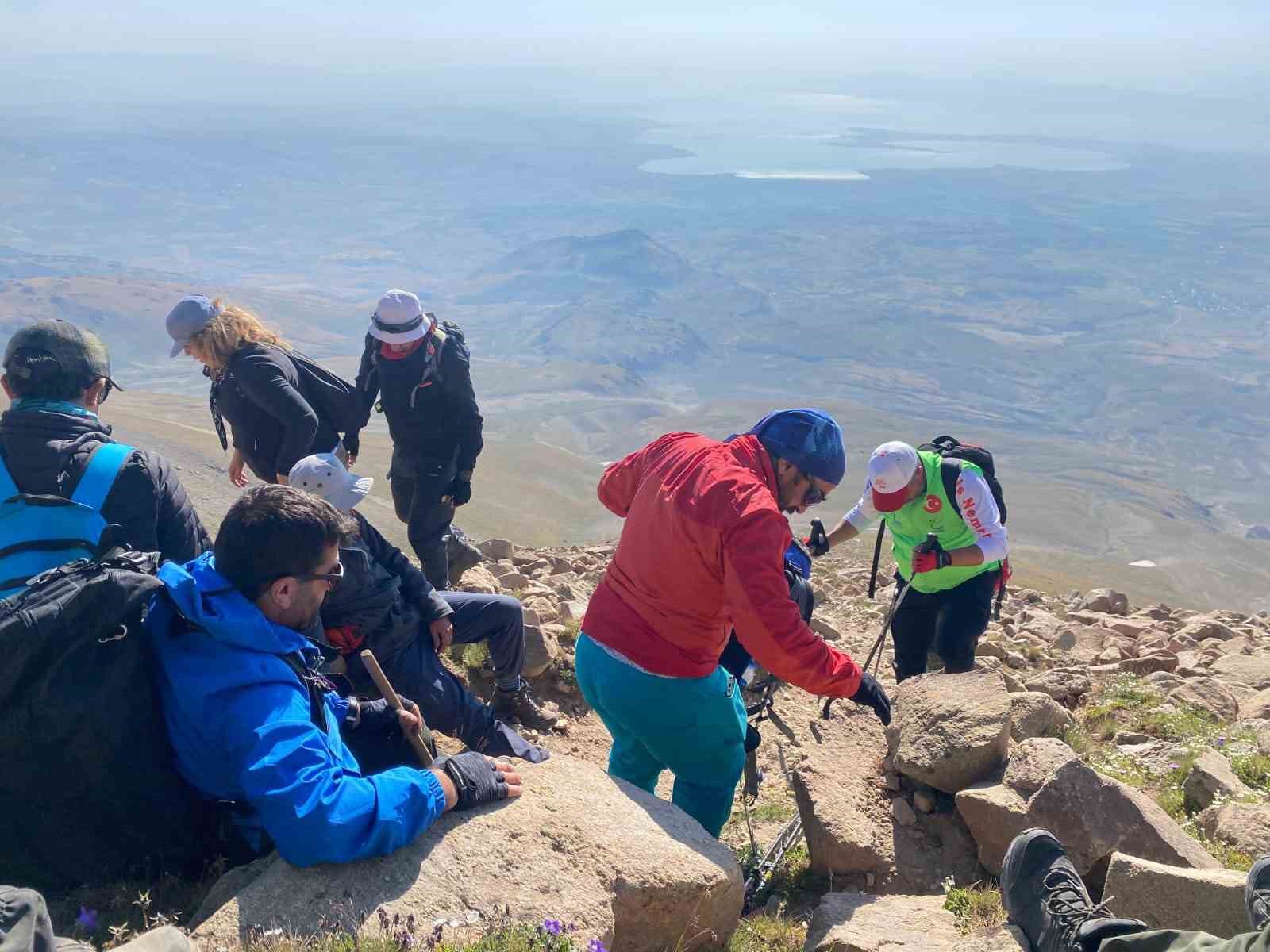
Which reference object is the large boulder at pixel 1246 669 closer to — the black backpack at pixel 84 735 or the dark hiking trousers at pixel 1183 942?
the dark hiking trousers at pixel 1183 942

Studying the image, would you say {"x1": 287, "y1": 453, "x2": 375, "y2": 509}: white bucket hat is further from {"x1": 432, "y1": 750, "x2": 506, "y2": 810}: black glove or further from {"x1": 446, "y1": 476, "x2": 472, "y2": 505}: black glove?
{"x1": 446, "y1": 476, "x2": 472, "y2": 505}: black glove

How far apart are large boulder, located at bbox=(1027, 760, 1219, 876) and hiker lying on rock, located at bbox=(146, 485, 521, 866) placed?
317 centimetres

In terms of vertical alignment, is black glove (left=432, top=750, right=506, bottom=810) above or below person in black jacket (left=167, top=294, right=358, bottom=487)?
below

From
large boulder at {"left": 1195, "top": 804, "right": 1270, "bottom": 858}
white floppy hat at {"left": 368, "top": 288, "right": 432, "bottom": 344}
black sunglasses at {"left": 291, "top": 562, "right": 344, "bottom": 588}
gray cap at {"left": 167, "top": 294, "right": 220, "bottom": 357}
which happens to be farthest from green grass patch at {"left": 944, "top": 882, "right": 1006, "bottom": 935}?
gray cap at {"left": 167, "top": 294, "right": 220, "bottom": 357}

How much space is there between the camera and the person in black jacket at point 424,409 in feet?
26.6

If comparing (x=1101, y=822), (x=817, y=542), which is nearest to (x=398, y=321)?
(x=817, y=542)

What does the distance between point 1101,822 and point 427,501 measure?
573 centimetres

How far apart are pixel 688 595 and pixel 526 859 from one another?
1340 mm

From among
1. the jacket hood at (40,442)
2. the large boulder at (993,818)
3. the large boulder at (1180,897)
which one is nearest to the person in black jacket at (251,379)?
the jacket hood at (40,442)

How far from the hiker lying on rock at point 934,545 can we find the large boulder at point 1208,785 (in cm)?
177

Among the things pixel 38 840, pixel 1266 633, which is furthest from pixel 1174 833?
pixel 1266 633

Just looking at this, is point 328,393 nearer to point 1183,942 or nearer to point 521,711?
point 521,711

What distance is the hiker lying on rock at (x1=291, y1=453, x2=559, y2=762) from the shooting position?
5270 millimetres

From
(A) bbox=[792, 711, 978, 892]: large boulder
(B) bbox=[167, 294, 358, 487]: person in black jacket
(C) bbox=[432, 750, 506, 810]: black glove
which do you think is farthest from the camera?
(B) bbox=[167, 294, 358, 487]: person in black jacket
